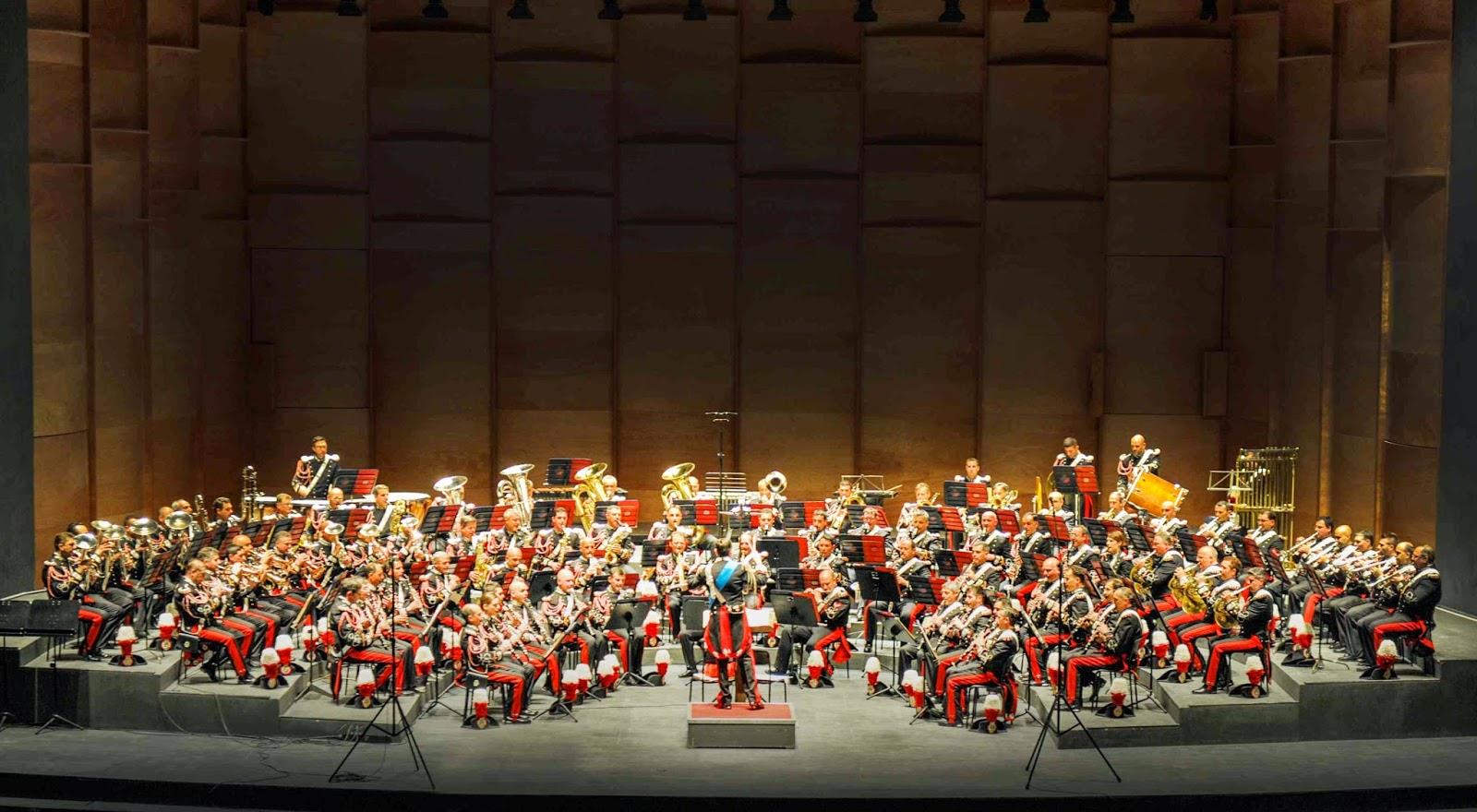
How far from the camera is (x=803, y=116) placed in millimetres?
22578

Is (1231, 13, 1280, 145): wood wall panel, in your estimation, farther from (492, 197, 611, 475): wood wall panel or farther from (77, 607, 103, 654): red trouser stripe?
(77, 607, 103, 654): red trouser stripe

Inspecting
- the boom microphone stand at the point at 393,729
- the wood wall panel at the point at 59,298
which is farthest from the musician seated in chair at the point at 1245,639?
the wood wall panel at the point at 59,298

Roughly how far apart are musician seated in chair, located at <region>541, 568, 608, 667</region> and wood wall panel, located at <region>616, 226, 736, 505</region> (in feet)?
23.1

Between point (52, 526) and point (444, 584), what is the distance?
5489mm

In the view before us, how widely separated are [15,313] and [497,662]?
255 inches

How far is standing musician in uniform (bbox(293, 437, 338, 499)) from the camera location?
2027cm

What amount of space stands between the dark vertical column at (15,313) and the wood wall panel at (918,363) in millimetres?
9736

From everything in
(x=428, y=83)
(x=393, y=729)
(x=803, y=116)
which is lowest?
(x=393, y=729)

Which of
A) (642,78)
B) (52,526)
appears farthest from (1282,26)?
(52,526)

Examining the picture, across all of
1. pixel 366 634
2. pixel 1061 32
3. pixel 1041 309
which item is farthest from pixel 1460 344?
pixel 366 634

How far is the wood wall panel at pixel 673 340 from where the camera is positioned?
74.9ft

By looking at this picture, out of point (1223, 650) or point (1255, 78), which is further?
point (1255, 78)

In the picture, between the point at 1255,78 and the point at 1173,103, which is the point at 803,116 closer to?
the point at 1173,103

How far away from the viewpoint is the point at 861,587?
16.9m
